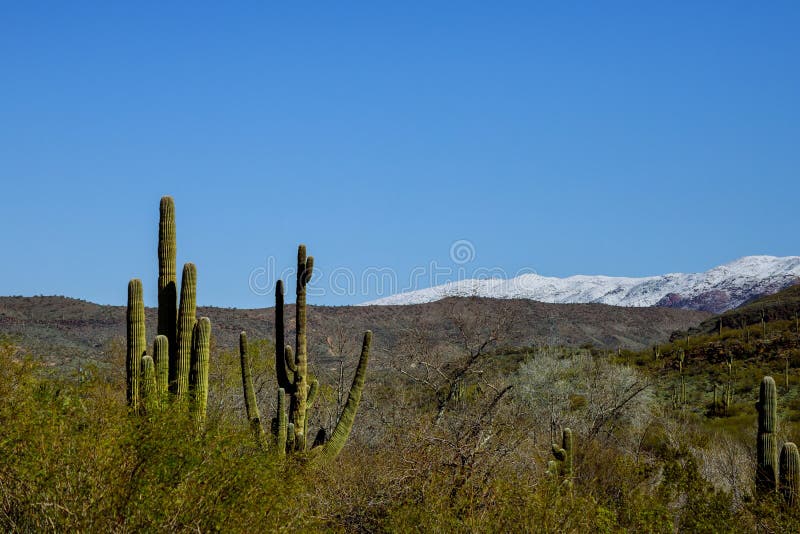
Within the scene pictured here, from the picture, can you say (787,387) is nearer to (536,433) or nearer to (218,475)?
(536,433)

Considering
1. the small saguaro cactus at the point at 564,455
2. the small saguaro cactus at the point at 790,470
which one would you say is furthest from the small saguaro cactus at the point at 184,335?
the small saguaro cactus at the point at 790,470

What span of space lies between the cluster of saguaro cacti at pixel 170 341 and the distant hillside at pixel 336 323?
1168 inches

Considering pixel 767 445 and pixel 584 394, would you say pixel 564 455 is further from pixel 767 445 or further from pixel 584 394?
pixel 584 394

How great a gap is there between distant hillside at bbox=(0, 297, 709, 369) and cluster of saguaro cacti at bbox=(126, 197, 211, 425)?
29.7 metres

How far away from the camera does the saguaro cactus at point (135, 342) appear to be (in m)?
16.2

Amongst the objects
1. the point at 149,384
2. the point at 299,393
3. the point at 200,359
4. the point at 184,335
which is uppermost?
the point at 184,335

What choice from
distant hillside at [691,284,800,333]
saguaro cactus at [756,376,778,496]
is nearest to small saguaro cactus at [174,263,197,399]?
saguaro cactus at [756,376,778,496]

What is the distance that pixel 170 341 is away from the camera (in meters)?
17.6

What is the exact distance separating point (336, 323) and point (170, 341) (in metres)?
58.0

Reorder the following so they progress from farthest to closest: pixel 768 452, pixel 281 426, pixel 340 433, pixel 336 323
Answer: pixel 336 323, pixel 768 452, pixel 340 433, pixel 281 426

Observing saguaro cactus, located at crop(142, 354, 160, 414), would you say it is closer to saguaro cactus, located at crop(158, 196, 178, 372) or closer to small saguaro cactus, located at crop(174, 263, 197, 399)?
small saguaro cactus, located at crop(174, 263, 197, 399)

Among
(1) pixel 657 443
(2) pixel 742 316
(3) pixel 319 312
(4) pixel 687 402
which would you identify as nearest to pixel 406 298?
(3) pixel 319 312

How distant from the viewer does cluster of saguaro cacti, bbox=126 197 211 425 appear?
53.5 feet

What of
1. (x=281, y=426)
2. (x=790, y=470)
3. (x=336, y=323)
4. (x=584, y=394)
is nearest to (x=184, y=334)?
(x=281, y=426)
